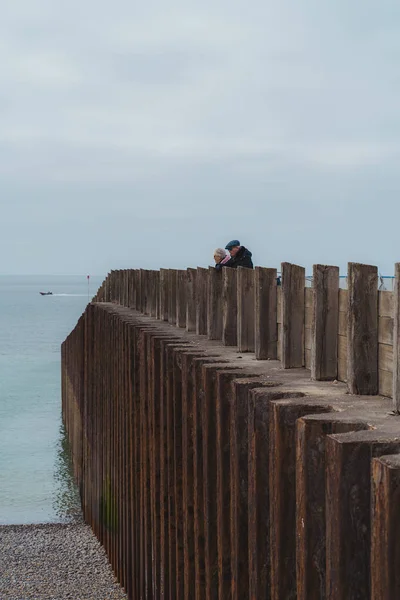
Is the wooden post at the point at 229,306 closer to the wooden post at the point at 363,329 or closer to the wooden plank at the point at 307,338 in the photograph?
the wooden plank at the point at 307,338

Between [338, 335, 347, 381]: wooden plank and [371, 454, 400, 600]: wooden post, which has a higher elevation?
[338, 335, 347, 381]: wooden plank

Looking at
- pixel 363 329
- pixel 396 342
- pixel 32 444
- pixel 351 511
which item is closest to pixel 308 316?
pixel 363 329

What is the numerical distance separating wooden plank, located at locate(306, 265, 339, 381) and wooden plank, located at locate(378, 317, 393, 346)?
1.95 feet

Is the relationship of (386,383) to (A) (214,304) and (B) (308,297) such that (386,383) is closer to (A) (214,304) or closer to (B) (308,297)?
(B) (308,297)

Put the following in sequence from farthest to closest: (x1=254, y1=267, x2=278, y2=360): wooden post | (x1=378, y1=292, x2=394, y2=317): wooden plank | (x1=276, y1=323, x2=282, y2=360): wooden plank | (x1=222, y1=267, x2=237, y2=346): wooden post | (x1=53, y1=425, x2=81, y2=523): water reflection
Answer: (x1=53, y1=425, x2=81, y2=523): water reflection → (x1=222, y1=267, x2=237, y2=346): wooden post → (x1=276, y1=323, x2=282, y2=360): wooden plank → (x1=254, y1=267, x2=278, y2=360): wooden post → (x1=378, y1=292, x2=394, y2=317): wooden plank

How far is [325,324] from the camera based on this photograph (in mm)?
5629

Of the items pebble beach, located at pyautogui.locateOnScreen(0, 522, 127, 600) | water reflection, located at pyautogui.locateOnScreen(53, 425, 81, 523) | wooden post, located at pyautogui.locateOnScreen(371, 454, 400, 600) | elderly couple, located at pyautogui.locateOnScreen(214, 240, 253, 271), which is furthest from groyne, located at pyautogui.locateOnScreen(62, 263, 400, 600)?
water reflection, located at pyautogui.locateOnScreen(53, 425, 81, 523)

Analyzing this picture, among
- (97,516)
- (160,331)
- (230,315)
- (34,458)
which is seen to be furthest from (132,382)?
(34,458)

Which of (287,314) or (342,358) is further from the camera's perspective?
(287,314)

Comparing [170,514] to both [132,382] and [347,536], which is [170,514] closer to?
[132,382]

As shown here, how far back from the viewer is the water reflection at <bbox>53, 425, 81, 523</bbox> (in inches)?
856

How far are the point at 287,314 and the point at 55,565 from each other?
9.28m

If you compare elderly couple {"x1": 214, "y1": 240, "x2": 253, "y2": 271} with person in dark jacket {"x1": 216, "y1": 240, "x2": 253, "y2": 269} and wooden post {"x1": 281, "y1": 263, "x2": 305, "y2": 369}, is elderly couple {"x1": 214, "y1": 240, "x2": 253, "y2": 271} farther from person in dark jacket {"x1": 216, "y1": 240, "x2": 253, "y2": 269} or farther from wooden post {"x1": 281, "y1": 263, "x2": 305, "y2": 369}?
wooden post {"x1": 281, "y1": 263, "x2": 305, "y2": 369}

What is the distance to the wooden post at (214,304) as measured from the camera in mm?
8359
